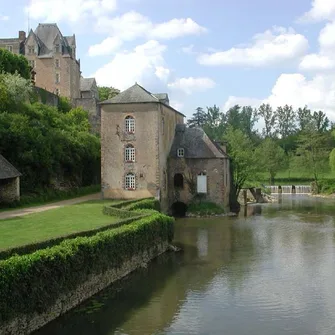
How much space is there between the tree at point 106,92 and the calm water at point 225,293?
196 ft

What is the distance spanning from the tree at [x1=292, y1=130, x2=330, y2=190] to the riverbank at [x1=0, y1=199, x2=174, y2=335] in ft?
182

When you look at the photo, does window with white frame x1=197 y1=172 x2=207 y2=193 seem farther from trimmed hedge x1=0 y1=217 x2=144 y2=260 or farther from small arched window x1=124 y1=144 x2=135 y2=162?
trimmed hedge x1=0 y1=217 x2=144 y2=260

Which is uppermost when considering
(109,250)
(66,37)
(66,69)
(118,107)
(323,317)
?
(66,37)

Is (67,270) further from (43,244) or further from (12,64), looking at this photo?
(12,64)

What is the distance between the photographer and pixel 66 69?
232 feet

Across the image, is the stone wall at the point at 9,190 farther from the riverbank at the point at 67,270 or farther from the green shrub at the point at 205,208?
the green shrub at the point at 205,208

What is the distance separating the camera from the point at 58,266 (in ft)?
51.7

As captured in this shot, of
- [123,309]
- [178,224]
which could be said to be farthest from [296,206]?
[123,309]

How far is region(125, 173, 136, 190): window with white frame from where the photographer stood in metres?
41.2

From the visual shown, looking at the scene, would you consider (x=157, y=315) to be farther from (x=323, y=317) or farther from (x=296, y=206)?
(x=296, y=206)

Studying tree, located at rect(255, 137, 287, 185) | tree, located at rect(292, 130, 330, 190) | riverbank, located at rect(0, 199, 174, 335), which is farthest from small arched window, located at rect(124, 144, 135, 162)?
tree, located at rect(255, 137, 287, 185)

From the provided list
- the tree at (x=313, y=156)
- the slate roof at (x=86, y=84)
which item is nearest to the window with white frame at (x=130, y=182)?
the slate roof at (x=86, y=84)

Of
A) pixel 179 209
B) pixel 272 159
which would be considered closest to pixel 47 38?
pixel 272 159

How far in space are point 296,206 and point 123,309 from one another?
39803mm
